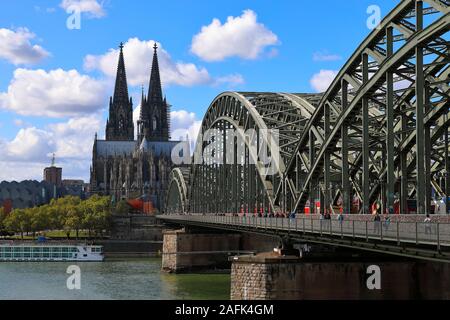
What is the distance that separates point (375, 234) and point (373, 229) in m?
0.47

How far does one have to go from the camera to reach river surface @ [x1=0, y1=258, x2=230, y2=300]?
232 feet

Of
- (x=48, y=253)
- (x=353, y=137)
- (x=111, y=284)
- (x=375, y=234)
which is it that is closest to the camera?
(x=375, y=234)

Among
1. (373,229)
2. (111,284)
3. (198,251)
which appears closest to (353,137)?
(373,229)

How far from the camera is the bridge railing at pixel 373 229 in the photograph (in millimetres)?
30703

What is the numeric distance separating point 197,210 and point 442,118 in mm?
80103

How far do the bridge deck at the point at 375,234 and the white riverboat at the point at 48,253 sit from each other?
75.3 m

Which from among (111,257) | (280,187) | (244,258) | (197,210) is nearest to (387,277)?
(244,258)

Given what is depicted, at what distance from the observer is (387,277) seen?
45.8 metres

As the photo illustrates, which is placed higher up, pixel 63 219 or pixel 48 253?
pixel 63 219

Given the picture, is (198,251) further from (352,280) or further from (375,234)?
(375,234)

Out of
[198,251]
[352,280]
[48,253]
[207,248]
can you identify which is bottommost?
[48,253]

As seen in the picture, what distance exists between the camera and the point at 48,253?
127250mm

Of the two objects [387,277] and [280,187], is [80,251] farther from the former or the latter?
[387,277]

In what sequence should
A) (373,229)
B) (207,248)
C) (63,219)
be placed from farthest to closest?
(63,219)
(207,248)
(373,229)
